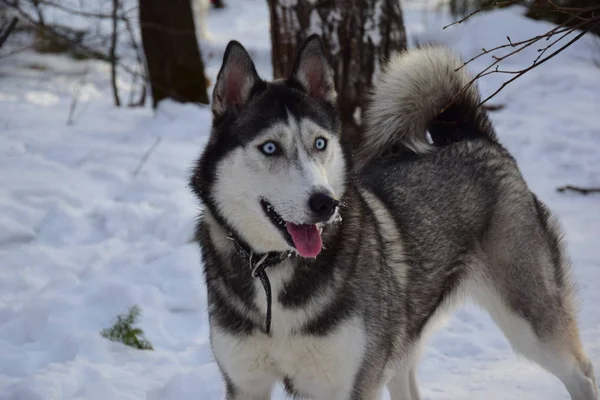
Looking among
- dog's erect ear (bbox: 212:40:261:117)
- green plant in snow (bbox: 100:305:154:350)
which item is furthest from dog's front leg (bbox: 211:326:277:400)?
green plant in snow (bbox: 100:305:154:350)

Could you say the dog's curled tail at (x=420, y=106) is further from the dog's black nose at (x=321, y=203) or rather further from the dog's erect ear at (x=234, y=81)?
the dog's black nose at (x=321, y=203)

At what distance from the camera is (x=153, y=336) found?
396 centimetres

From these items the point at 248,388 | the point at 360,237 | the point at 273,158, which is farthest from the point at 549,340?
the point at 273,158

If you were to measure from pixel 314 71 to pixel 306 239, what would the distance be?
2.52ft

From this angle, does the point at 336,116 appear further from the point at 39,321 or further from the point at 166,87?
the point at 166,87

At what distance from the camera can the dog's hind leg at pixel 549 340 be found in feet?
10.7

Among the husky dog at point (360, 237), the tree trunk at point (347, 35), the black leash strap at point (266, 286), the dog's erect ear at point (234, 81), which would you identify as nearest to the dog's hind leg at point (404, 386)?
the husky dog at point (360, 237)

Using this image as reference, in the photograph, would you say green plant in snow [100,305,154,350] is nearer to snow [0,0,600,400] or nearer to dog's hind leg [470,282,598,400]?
snow [0,0,600,400]

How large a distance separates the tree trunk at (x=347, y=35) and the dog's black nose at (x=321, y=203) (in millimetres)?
2505

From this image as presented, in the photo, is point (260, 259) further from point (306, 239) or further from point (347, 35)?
point (347, 35)

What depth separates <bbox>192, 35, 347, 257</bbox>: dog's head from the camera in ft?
8.09

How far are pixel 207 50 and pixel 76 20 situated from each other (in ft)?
10.2

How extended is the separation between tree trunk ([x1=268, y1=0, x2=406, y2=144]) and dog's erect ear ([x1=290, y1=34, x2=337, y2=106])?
188 centimetres

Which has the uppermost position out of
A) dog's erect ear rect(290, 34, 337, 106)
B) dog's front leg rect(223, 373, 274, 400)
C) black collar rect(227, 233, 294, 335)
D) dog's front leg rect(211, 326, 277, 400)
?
dog's erect ear rect(290, 34, 337, 106)
